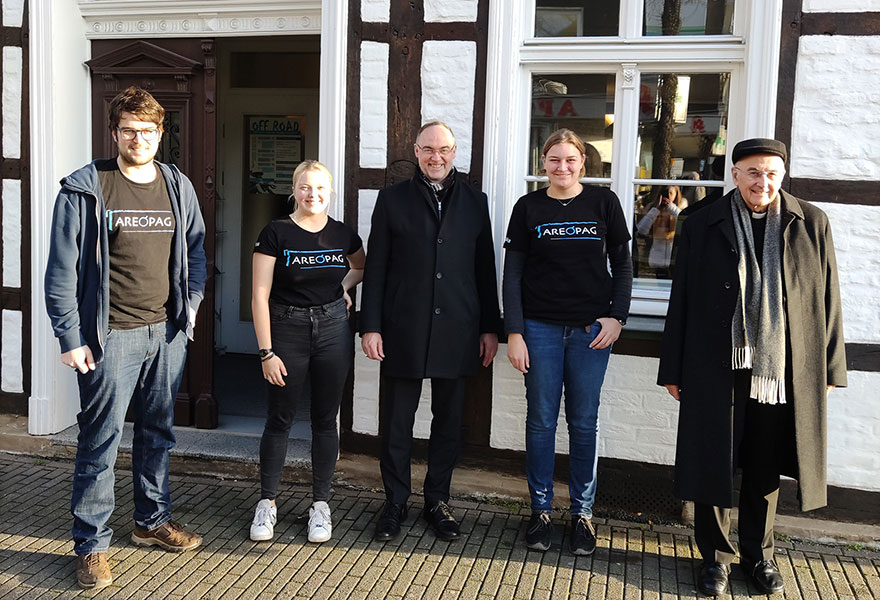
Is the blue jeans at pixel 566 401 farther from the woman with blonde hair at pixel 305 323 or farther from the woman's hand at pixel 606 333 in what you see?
the woman with blonde hair at pixel 305 323

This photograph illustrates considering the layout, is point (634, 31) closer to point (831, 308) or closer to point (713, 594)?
point (831, 308)

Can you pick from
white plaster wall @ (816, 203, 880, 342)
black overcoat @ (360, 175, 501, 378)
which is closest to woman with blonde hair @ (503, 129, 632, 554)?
black overcoat @ (360, 175, 501, 378)

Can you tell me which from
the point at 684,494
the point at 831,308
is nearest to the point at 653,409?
the point at 684,494

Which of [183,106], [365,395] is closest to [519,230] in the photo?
[365,395]

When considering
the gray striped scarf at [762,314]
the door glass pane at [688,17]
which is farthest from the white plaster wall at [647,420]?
the door glass pane at [688,17]

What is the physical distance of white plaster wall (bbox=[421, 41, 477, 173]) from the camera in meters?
4.05

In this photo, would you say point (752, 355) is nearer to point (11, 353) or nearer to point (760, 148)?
point (760, 148)

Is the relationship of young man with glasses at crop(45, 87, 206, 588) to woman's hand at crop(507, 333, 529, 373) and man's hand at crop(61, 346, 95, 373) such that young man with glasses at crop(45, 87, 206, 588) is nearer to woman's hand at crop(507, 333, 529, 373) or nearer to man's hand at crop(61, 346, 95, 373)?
man's hand at crop(61, 346, 95, 373)

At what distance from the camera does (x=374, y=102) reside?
4.15 meters

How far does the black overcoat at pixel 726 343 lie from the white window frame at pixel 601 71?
0.76m

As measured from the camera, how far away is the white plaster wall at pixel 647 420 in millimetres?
3725

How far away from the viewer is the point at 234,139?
6.84 metres

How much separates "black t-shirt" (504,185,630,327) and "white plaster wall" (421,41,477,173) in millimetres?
676

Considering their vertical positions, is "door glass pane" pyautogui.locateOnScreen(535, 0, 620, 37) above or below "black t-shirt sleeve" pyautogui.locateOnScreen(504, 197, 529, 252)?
above
